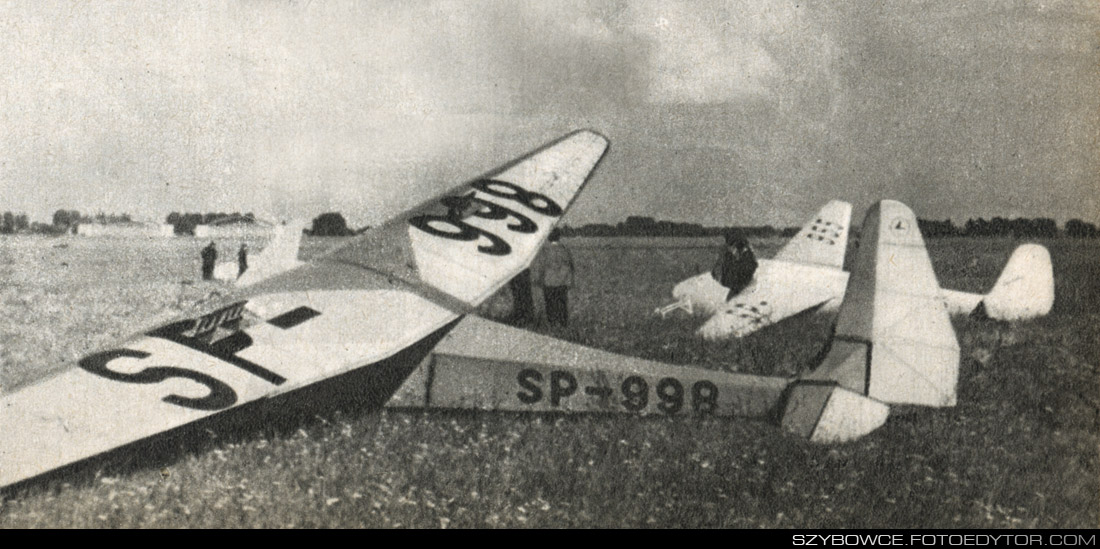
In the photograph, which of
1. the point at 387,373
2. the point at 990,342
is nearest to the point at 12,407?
the point at 387,373

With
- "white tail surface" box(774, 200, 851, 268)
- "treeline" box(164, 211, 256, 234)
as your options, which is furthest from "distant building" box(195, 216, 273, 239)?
"white tail surface" box(774, 200, 851, 268)

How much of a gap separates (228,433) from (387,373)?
1022 millimetres

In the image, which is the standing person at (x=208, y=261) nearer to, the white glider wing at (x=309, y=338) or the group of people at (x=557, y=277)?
the group of people at (x=557, y=277)

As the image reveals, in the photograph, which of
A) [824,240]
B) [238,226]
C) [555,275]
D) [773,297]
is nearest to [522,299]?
[555,275]

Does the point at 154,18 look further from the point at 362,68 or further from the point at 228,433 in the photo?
the point at 228,433

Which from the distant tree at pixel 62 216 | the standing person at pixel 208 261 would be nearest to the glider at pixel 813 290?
the distant tree at pixel 62 216

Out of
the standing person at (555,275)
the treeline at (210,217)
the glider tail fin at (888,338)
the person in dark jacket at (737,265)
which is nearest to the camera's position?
the glider tail fin at (888,338)

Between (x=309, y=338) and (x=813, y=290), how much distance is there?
353 inches

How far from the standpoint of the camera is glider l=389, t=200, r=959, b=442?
15.1ft

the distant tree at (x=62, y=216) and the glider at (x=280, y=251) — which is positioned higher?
the distant tree at (x=62, y=216)

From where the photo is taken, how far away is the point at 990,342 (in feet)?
30.8

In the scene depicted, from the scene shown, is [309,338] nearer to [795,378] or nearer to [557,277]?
[795,378]

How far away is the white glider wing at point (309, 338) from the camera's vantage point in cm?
379

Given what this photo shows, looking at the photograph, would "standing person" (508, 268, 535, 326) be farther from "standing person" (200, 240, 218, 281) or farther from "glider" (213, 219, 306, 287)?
"standing person" (200, 240, 218, 281)
